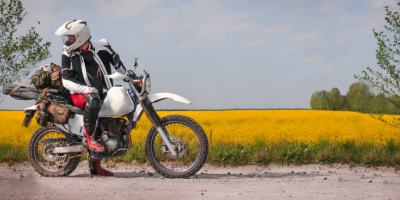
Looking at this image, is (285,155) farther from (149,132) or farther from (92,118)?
(92,118)

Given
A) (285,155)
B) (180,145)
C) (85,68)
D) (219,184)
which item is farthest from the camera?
(285,155)

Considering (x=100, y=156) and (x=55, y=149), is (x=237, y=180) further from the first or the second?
(x=55, y=149)

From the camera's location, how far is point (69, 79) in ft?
18.9

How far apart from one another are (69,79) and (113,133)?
3.81 ft

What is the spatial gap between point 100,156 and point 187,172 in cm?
148

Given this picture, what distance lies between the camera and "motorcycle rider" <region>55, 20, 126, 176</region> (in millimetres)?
5664

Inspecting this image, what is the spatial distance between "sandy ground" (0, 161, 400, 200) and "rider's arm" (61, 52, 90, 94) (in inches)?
59.8

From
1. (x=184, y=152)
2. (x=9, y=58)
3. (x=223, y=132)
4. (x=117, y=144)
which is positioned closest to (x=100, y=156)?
(x=117, y=144)

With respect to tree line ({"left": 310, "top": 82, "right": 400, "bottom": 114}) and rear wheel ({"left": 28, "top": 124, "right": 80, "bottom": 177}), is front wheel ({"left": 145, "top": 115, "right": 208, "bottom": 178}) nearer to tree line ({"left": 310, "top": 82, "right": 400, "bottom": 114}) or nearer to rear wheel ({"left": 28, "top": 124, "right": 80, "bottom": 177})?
rear wheel ({"left": 28, "top": 124, "right": 80, "bottom": 177})

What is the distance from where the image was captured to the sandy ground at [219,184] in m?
4.70

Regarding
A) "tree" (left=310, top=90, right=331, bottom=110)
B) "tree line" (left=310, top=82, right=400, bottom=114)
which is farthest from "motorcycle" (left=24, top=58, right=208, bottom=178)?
"tree" (left=310, top=90, right=331, bottom=110)

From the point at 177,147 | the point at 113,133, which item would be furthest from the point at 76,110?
the point at 177,147

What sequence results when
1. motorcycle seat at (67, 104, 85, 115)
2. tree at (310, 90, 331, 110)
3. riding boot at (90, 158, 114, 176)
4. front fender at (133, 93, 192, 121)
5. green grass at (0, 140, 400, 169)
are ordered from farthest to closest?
tree at (310, 90, 331, 110) → green grass at (0, 140, 400, 169) → riding boot at (90, 158, 114, 176) → motorcycle seat at (67, 104, 85, 115) → front fender at (133, 93, 192, 121)

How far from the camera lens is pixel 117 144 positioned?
5.64m
